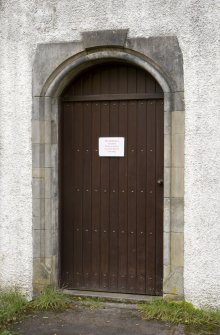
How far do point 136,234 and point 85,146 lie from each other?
4.12ft

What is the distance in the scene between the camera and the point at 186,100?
5.25m

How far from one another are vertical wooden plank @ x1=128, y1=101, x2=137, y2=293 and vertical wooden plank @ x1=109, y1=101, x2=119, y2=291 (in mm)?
165

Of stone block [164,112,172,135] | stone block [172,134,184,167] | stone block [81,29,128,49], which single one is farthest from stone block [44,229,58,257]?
stone block [81,29,128,49]

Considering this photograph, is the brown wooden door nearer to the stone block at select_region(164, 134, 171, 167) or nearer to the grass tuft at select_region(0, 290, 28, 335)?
the stone block at select_region(164, 134, 171, 167)

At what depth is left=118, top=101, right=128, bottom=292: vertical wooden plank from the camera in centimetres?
574

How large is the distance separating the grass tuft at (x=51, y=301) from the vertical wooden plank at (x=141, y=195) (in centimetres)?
93

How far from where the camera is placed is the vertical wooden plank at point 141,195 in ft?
18.6

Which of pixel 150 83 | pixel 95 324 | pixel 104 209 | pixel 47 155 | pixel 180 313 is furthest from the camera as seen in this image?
pixel 104 209

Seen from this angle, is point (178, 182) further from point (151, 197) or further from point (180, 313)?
point (180, 313)

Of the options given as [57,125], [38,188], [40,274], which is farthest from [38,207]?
[57,125]

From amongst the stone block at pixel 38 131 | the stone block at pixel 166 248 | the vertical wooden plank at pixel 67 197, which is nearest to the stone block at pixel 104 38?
the vertical wooden plank at pixel 67 197

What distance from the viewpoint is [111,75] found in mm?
5758

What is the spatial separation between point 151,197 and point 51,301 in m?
1.70

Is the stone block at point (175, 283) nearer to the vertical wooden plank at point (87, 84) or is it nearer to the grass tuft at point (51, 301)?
the grass tuft at point (51, 301)
